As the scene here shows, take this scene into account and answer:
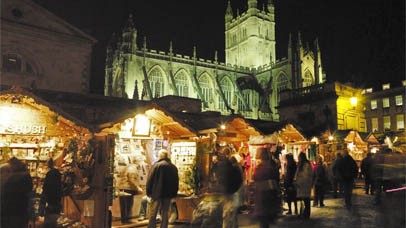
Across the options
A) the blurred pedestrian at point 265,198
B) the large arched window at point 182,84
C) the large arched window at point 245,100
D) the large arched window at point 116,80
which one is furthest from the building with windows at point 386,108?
the blurred pedestrian at point 265,198

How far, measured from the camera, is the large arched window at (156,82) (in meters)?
44.4

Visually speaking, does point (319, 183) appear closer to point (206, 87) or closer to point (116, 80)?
point (116, 80)

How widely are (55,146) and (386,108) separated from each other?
114 feet

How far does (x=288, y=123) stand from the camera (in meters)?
12.1

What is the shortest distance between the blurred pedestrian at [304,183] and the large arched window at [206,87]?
130 ft

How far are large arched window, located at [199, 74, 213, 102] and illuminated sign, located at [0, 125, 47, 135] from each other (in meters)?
40.5

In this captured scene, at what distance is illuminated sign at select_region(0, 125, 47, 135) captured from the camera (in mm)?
7566

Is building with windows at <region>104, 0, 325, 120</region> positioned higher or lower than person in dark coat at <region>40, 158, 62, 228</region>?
higher

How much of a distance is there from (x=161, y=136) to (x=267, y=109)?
1661 inches

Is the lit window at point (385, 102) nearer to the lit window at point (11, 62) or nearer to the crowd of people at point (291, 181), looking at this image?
the crowd of people at point (291, 181)

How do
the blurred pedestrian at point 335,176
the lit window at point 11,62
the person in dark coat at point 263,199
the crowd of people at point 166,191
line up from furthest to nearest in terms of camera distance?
the lit window at point 11,62 → the blurred pedestrian at point 335,176 → the person in dark coat at point 263,199 → the crowd of people at point 166,191

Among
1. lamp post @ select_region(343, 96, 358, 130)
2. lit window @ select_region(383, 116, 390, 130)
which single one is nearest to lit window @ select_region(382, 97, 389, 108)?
lit window @ select_region(383, 116, 390, 130)

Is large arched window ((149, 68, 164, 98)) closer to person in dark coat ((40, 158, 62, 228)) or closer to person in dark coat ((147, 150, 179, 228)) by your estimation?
person in dark coat ((147, 150, 179, 228))

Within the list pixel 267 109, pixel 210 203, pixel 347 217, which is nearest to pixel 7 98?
pixel 210 203
